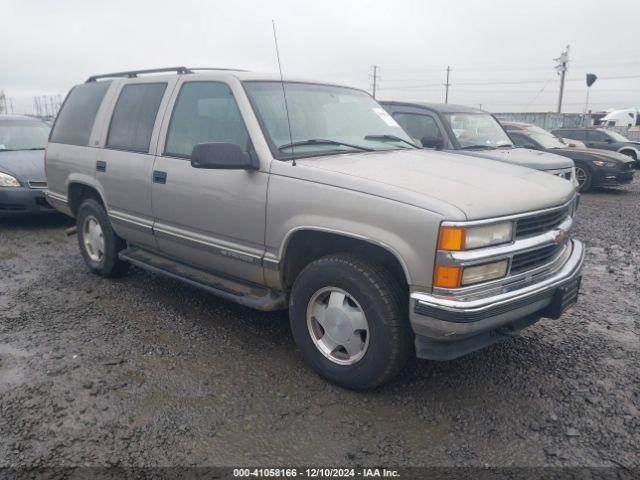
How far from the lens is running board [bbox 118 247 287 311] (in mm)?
3514

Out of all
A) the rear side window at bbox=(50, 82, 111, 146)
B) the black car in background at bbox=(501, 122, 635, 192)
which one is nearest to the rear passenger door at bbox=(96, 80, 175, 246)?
the rear side window at bbox=(50, 82, 111, 146)

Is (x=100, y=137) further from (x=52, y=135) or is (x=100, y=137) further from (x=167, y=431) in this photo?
(x=167, y=431)

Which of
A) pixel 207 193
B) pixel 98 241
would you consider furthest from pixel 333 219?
pixel 98 241

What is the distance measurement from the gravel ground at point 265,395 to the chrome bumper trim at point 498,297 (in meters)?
0.70

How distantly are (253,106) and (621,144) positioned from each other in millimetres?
16969

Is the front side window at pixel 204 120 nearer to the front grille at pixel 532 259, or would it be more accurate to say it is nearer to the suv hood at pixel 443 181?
the suv hood at pixel 443 181

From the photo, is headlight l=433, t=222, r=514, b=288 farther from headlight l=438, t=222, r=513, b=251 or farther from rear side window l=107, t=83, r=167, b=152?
rear side window l=107, t=83, r=167, b=152

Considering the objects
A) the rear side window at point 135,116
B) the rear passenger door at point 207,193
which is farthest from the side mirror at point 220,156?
the rear side window at point 135,116

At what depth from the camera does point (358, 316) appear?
3.04 m

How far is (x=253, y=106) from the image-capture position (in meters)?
3.59

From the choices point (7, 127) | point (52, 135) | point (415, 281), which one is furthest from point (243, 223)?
point (7, 127)

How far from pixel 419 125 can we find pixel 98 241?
4.92 metres

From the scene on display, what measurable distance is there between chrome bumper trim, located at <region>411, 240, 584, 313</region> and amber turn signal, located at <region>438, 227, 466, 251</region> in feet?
0.86

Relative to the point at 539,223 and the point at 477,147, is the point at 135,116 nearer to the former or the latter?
the point at 539,223
